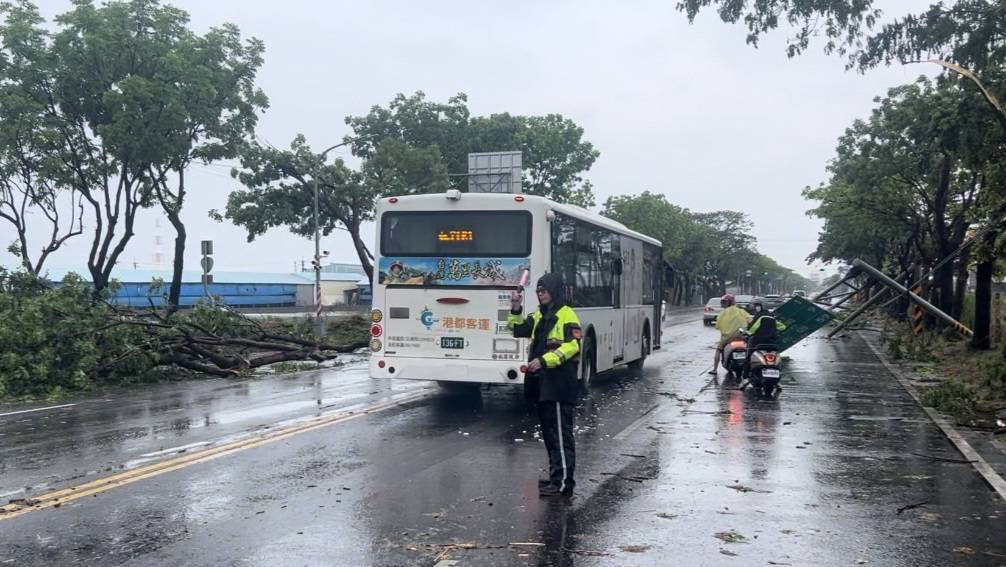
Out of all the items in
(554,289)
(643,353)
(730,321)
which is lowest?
(643,353)

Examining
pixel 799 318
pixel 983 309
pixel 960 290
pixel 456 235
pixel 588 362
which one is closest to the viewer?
pixel 456 235

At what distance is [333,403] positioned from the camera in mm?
13672

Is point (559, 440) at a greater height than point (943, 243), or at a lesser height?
lesser

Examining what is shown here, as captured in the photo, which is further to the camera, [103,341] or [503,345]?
[103,341]

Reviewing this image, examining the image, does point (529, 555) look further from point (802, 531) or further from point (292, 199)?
point (292, 199)

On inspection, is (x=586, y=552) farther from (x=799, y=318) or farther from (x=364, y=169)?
(x=364, y=169)

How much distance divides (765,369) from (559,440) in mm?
8731

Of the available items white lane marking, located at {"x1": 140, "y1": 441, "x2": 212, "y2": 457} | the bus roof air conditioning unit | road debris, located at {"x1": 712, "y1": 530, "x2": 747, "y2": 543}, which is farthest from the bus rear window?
the bus roof air conditioning unit

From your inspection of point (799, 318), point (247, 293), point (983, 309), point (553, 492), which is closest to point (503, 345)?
point (553, 492)

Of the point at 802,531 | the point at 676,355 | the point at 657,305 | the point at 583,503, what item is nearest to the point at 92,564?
the point at 583,503

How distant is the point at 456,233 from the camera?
1288 cm

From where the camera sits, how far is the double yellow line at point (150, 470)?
7004 millimetres

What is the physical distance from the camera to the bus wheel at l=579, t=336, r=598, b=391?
1441cm

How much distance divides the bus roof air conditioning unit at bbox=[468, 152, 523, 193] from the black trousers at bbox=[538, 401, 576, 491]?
34.7 meters
